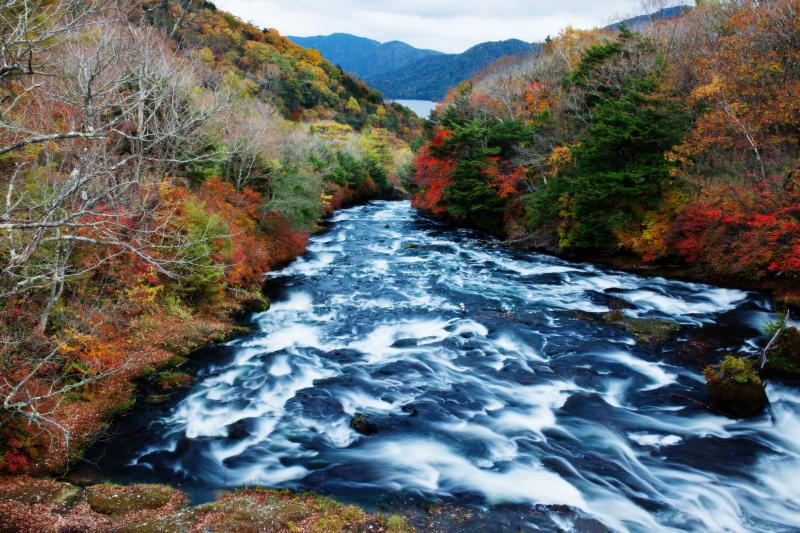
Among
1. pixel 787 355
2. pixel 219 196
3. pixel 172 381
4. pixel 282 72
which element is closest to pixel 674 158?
pixel 787 355

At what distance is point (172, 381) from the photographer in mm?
13633

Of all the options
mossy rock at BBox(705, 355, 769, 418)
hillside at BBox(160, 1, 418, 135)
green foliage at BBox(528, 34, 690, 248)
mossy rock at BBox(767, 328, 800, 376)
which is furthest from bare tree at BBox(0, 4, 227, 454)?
hillside at BBox(160, 1, 418, 135)

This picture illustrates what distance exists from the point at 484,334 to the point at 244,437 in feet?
29.6

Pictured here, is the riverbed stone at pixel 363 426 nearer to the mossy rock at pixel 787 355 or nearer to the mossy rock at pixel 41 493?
the mossy rock at pixel 41 493

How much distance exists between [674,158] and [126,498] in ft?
79.3

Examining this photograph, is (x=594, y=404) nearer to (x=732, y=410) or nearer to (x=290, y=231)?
(x=732, y=410)

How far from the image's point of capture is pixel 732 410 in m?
12.0

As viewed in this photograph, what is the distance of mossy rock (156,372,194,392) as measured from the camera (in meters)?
13.4

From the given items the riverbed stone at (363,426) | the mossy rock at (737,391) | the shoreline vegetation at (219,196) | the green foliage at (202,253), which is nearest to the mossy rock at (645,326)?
the shoreline vegetation at (219,196)

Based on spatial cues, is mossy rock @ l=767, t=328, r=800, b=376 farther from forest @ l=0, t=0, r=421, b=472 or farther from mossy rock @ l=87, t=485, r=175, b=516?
mossy rock @ l=87, t=485, r=175, b=516

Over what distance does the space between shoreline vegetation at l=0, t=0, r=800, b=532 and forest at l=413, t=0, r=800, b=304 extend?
121 millimetres

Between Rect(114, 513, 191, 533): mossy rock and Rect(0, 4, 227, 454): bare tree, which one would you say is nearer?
Rect(0, 4, 227, 454): bare tree

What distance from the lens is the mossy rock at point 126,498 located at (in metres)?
8.32

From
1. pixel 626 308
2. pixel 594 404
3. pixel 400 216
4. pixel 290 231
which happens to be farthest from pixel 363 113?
pixel 594 404
